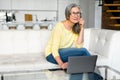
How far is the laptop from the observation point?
6.29 feet

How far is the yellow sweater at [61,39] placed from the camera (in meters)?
2.48

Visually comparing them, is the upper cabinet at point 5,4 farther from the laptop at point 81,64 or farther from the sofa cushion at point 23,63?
the laptop at point 81,64

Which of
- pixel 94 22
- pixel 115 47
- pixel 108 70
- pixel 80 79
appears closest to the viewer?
pixel 80 79

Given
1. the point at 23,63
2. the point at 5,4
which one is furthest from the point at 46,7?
the point at 23,63

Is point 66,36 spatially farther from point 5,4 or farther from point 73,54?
point 5,4

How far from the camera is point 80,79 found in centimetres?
197

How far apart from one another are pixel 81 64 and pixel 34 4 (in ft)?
22.6

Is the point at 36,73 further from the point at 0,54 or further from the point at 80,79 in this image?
the point at 0,54

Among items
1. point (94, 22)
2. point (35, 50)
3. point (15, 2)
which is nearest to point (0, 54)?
point (35, 50)

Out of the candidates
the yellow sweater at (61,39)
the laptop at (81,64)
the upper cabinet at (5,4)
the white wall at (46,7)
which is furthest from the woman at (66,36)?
the upper cabinet at (5,4)

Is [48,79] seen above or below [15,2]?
below

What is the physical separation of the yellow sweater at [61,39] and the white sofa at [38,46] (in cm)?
26

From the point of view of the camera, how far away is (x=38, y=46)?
10.5 feet

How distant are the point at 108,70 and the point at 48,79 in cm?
58
